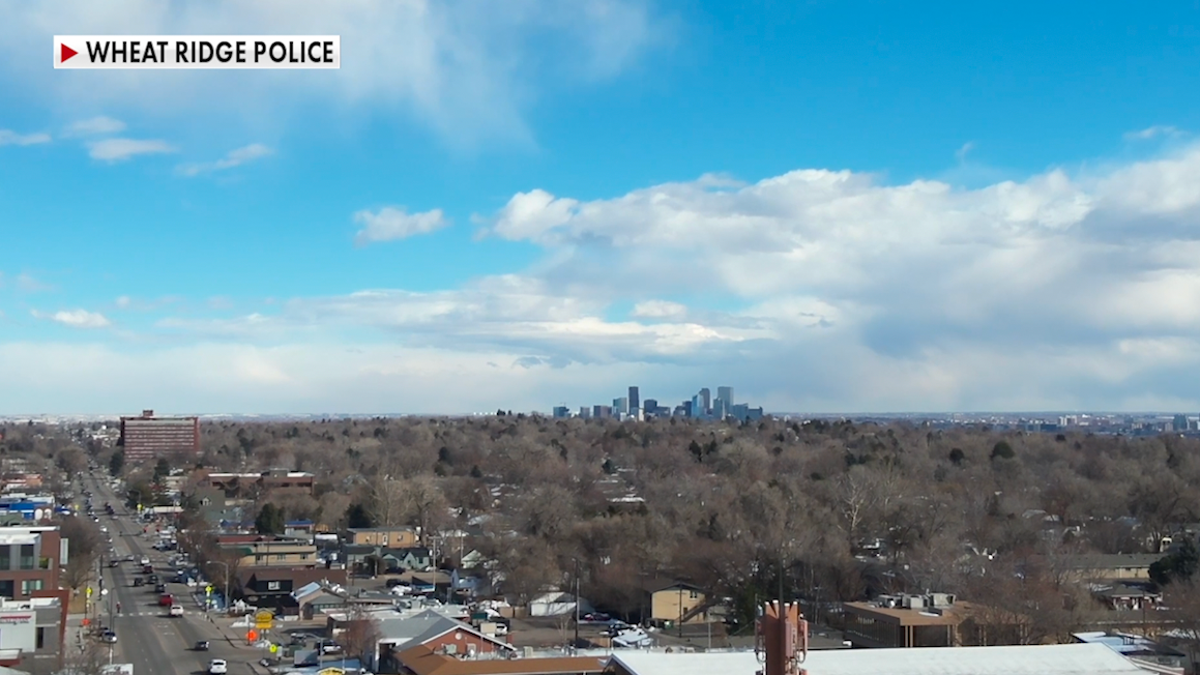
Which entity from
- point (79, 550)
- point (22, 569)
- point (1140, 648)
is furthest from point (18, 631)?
point (1140, 648)

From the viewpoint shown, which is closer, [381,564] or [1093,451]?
[381,564]

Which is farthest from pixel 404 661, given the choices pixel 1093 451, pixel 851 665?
pixel 1093 451

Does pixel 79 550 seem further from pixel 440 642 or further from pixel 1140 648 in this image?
pixel 1140 648

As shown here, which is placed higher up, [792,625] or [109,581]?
[792,625]

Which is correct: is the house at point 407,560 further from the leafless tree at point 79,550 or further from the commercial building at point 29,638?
the commercial building at point 29,638

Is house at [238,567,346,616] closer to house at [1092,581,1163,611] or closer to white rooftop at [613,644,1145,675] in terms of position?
white rooftop at [613,644,1145,675]

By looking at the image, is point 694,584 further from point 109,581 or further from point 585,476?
point 585,476

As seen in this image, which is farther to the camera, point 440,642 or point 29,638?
point 440,642
